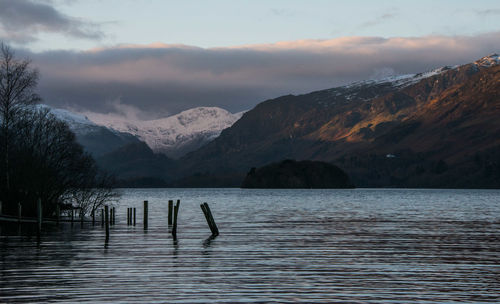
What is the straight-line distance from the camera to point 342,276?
31.0m

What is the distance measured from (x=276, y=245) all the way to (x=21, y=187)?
1337 inches

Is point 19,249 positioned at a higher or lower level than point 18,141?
lower

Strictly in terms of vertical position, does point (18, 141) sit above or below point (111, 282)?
above

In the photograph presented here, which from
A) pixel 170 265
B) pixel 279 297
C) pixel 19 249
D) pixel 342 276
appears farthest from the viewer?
pixel 19 249

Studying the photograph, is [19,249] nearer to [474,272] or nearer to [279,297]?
[279,297]

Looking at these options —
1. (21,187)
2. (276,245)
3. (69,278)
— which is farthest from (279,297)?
(21,187)

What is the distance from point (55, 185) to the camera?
7512 cm

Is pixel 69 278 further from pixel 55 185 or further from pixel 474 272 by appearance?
pixel 55 185

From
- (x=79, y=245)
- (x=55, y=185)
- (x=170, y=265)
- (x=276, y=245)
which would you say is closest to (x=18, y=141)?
(x=55, y=185)

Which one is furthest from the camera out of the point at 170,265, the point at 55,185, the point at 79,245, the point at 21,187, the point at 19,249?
the point at 55,185

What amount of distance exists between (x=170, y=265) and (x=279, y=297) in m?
11.7

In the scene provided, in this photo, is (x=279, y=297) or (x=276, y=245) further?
(x=276, y=245)

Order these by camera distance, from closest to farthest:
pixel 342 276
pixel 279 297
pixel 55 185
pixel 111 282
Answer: pixel 279 297
pixel 111 282
pixel 342 276
pixel 55 185

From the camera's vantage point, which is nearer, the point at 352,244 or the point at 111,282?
the point at 111,282
